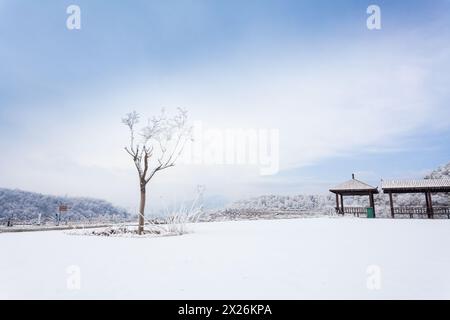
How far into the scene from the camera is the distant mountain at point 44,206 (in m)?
29.3

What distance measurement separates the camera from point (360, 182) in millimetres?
18312

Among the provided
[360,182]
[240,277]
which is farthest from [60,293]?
[360,182]

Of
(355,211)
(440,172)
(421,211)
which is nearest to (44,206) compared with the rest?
(355,211)

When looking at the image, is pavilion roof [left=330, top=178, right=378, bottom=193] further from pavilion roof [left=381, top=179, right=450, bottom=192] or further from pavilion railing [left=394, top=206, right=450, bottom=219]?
pavilion railing [left=394, top=206, right=450, bottom=219]

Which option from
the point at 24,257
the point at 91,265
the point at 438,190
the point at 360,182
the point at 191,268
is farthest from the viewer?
the point at 360,182

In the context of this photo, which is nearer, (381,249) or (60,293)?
(60,293)

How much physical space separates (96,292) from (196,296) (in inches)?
37.2

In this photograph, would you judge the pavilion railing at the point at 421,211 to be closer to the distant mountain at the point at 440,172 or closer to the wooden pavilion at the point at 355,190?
the wooden pavilion at the point at 355,190

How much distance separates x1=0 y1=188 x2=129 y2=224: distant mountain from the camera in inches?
1153

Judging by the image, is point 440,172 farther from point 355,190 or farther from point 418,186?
point 355,190

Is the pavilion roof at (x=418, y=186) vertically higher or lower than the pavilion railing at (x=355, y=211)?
higher

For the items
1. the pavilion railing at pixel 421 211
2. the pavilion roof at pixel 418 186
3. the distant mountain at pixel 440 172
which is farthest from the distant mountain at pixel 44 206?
the distant mountain at pixel 440 172

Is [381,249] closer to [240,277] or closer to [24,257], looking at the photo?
[240,277]

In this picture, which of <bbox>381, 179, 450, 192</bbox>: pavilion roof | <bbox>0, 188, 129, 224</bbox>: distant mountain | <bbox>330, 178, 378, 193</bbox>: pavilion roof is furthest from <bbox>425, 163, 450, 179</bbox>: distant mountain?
<bbox>0, 188, 129, 224</bbox>: distant mountain
